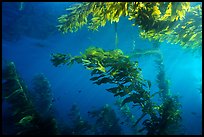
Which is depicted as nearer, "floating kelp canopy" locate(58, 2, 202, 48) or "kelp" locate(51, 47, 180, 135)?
"floating kelp canopy" locate(58, 2, 202, 48)

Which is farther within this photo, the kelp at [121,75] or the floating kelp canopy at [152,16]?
the kelp at [121,75]

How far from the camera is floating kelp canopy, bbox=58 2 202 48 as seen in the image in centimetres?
320

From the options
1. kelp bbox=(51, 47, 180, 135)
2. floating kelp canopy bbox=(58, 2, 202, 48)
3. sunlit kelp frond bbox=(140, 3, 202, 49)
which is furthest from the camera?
kelp bbox=(51, 47, 180, 135)

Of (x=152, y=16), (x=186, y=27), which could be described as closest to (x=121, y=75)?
(x=152, y=16)

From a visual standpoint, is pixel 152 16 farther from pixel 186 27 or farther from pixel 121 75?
pixel 121 75

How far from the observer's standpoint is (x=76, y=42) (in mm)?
38500

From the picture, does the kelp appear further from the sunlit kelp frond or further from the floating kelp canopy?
the sunlit kelp frond

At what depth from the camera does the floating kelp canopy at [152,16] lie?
126 inches

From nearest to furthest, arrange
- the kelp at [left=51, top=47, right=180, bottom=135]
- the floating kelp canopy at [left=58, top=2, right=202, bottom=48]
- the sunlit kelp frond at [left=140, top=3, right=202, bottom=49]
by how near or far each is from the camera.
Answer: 1. the floating kelp canopy at [left=58, top=2, right=202, bottom=48]
2. the sunlit kelp frond at [left=140, top=3, right=202, bottom=49]
3. the kelp at [left=51, top=47, right=180, bottom=135]

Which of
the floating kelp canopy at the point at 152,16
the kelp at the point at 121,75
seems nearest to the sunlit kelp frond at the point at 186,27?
the floating kelp canopy at the point at 152,16

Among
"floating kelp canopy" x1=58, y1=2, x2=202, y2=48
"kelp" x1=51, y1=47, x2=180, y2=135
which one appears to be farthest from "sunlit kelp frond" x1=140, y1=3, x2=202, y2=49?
"kelp" x1=51, y1=47, x2=180, y2=135

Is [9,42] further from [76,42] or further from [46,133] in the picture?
[46,133]

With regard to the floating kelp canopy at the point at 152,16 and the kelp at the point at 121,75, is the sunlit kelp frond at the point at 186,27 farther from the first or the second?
the kelp at the point at 121,75

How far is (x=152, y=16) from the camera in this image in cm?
331
